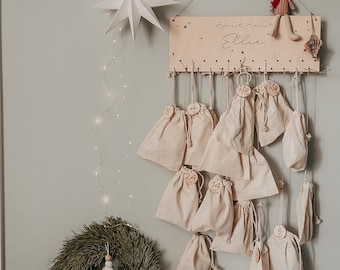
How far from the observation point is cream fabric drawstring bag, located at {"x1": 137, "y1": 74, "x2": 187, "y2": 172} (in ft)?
6.03

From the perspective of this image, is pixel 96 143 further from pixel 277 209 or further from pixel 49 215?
pixel 277 209

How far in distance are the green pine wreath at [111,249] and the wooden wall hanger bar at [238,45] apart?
0.54 meters

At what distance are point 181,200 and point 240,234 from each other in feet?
0.69

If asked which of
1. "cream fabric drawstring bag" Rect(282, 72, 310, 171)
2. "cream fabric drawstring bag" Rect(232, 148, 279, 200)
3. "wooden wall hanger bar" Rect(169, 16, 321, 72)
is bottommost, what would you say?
"cream fabric drawstring bag" Rect(232, 148, 279, 200)

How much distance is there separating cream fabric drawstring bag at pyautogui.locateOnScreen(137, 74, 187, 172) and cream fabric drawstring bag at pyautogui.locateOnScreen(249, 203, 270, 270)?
1.00 ft

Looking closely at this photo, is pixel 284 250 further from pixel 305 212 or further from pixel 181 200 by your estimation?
pixel 181 200

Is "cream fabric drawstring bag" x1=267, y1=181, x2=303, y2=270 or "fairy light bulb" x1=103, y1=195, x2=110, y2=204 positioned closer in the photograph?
"cream fabric drawstring bag" x1=267, y1=181, x2=303, y2=270

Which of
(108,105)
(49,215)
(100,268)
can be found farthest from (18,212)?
(108,105)

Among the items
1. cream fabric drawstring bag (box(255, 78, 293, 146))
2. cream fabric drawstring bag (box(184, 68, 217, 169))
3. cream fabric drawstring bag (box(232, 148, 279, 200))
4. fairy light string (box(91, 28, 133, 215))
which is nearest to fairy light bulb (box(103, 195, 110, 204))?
fairy light string (box(91, 28, 133, 215))

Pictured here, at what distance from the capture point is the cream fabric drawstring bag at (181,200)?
1.84 metres

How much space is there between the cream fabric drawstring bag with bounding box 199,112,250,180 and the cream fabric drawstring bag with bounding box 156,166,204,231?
60mm

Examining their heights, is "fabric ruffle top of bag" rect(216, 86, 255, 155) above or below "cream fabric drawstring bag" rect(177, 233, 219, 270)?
above

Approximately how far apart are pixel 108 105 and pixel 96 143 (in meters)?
0.13

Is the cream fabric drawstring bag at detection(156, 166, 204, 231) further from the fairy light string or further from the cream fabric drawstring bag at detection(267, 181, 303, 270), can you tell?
the cream fabric drawstring bag at detection(267, 181, 303, 270)
